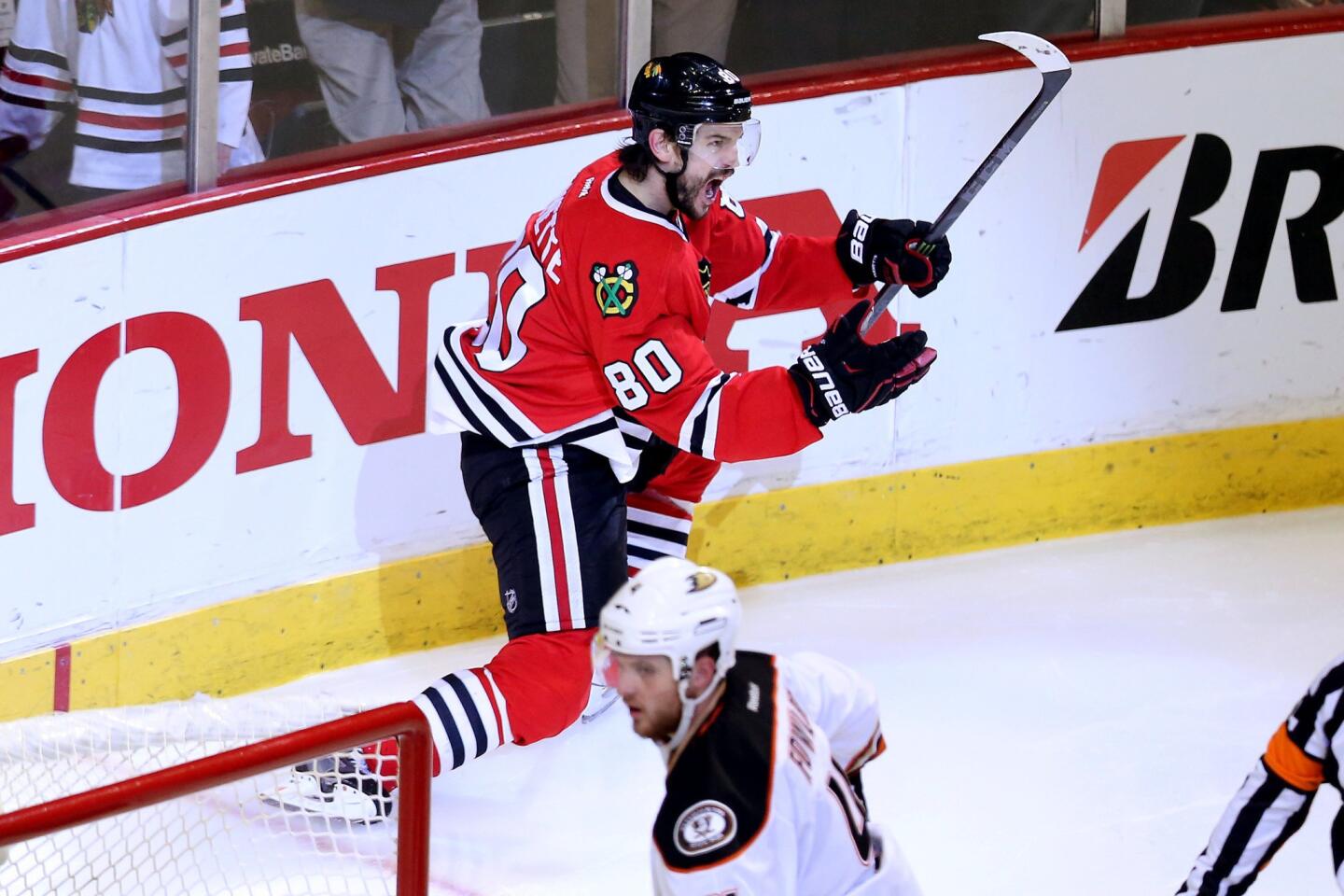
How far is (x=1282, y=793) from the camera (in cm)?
208

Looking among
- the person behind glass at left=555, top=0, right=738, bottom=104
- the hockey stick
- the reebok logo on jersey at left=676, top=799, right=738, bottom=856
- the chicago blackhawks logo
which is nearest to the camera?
the reebok logo on jersey at left=676, top=799, right=738, bottom=856

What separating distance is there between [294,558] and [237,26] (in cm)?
102

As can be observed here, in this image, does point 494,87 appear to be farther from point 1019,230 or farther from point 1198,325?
point 1198,325

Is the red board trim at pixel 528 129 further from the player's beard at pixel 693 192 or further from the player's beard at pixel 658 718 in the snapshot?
the player's beard at pixel 658 718

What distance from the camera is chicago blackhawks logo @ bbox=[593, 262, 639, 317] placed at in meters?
2.84

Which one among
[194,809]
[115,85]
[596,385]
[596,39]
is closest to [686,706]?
[194,809]

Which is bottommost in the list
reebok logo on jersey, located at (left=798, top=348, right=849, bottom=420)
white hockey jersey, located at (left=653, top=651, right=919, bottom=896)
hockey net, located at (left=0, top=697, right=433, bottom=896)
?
hockey net, located at (left=0, top=697, right=433, bottom=896)

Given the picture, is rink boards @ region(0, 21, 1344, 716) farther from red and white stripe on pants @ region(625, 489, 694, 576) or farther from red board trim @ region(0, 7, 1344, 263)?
red and white stripe on pants @ region(625, 489, 694, 576)

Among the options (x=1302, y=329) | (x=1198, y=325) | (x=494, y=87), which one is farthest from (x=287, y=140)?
(x=1302, y=329)

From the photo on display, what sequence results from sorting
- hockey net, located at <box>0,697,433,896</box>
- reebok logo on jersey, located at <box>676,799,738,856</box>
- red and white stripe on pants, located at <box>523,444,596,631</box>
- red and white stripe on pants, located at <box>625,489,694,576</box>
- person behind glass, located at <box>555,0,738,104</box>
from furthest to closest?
person behind glass, located at <box>555,0,738,104</box>
red and white stripe on pants, located at <box>625,489,694,576</box>
red and white stripe on pants, located at <box>523,444,596,631</box>
hockey net, located at <box>0,697,433,896</box>
reebok logo on jersey, located at <box>676,799,738,856</box>

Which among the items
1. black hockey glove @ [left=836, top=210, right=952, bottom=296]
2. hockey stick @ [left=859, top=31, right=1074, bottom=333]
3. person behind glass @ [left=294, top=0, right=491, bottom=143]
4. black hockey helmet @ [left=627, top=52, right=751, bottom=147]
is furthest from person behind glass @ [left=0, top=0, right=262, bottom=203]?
hockey stick @ [left=859, top=31, right=1074, bottom=333]

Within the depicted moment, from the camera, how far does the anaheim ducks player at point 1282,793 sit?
204 centimetres

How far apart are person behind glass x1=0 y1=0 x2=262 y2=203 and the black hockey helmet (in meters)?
0.91

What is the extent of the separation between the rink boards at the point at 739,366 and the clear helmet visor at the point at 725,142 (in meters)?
0.83
